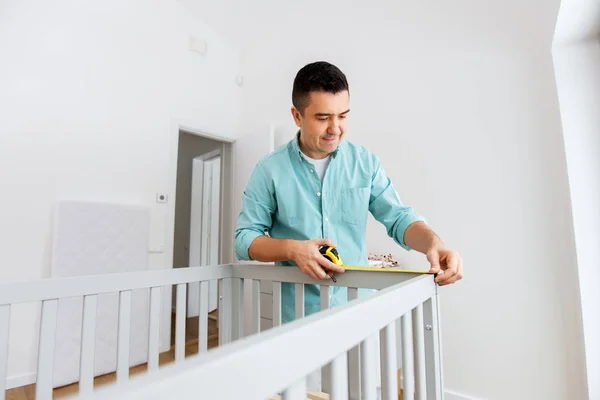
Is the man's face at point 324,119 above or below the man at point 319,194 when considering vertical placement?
above

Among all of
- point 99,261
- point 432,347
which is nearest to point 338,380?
point 432,347

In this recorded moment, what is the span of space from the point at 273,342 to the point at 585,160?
5.93ft

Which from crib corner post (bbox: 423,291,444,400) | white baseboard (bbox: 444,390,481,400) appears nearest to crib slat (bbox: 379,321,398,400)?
crib corner post (bbox: 423,291,444,400)

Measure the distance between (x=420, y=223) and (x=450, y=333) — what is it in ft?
4.10

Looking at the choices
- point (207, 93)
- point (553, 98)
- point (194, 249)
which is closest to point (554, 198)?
point (553, 98)

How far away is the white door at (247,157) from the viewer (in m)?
2.89

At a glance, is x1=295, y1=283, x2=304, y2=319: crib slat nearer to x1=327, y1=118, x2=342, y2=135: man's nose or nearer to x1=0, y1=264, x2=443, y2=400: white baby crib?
x1=0, y1=264, x2=443, y2=400: white baby crib

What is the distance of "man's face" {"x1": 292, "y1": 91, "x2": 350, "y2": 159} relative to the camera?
89 cm

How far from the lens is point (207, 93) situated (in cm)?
315

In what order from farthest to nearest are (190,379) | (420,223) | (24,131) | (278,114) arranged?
(278,114)
(24,131)
(420,223)
(190,379)

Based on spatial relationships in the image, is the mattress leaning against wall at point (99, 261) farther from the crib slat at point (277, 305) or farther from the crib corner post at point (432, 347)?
the crib corner post at point (432, 347)

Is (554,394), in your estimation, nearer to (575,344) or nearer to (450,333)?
(575,344)

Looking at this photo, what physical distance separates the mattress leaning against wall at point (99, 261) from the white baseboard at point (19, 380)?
15 centimetres

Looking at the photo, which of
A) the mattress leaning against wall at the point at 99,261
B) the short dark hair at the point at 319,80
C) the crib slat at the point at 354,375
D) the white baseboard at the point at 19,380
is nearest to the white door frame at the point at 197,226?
the mattress leaning against wall at the point at 99,261
